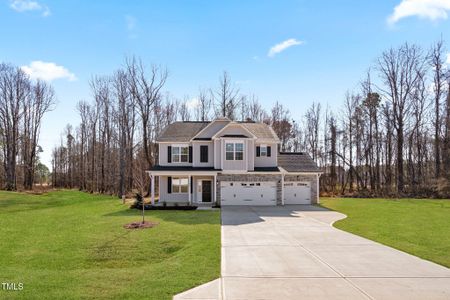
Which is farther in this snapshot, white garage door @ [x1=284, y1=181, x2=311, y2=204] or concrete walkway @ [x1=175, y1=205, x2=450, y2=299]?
white garage door @ [x1=284, y1=181, x2=311, y2=204]

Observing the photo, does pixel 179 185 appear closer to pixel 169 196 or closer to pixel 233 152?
pixel 169 196

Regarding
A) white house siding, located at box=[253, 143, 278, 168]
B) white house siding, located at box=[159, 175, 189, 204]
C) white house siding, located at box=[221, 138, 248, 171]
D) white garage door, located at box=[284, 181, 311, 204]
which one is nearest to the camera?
white house siding, located at box=[221, 138, 248, 171]

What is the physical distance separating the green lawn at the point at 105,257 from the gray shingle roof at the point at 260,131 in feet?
40.8

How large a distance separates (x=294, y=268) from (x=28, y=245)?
8914mm

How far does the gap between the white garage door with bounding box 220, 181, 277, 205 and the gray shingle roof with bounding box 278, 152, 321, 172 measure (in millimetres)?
2465

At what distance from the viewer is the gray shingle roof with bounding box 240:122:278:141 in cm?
2833

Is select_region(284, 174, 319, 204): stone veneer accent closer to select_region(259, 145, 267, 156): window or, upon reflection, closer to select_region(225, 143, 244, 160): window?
select_region(259, 145, 267, 156): window

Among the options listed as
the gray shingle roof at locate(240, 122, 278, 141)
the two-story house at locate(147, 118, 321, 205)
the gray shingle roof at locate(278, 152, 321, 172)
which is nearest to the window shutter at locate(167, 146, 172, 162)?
the two-story house at locate(147, 118, 321, 205)

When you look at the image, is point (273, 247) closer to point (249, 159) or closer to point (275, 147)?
point (249, 159)

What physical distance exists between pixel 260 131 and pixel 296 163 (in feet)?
13.0

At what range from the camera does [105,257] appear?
33.2 ft

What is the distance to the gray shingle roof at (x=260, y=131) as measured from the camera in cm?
2833

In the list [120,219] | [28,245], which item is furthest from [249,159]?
[28,245]

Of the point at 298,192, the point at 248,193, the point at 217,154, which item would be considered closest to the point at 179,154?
the point at 217,154
